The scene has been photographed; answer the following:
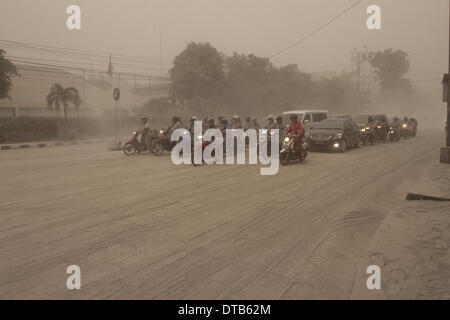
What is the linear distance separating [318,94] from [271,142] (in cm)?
4771

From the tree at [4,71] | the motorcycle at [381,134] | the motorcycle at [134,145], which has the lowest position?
the motorcycle at [134,145]

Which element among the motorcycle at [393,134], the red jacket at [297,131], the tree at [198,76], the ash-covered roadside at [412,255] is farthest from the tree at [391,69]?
the ash-covered roadside at [412,255]

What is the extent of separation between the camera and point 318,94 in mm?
60094

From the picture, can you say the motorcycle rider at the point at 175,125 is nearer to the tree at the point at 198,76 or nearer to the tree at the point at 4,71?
the tree at the point at 4,71

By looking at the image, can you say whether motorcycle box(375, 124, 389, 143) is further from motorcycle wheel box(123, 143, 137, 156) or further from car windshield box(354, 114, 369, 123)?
motorcycle wheel box(123, 143, 137, 156)

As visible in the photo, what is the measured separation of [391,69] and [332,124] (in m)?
64.6

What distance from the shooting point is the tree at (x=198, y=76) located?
40.4 metres

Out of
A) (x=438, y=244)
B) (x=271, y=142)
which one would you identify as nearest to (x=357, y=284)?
(x=438, y=244)

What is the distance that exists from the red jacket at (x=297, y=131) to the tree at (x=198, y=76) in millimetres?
27910

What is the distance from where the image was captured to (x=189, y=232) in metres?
5.64

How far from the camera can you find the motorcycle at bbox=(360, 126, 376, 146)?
21.5 m

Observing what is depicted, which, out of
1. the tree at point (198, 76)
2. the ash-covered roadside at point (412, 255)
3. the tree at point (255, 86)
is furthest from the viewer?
the tree at point (255, 86)

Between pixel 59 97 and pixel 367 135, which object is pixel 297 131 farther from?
pixel 59 97
